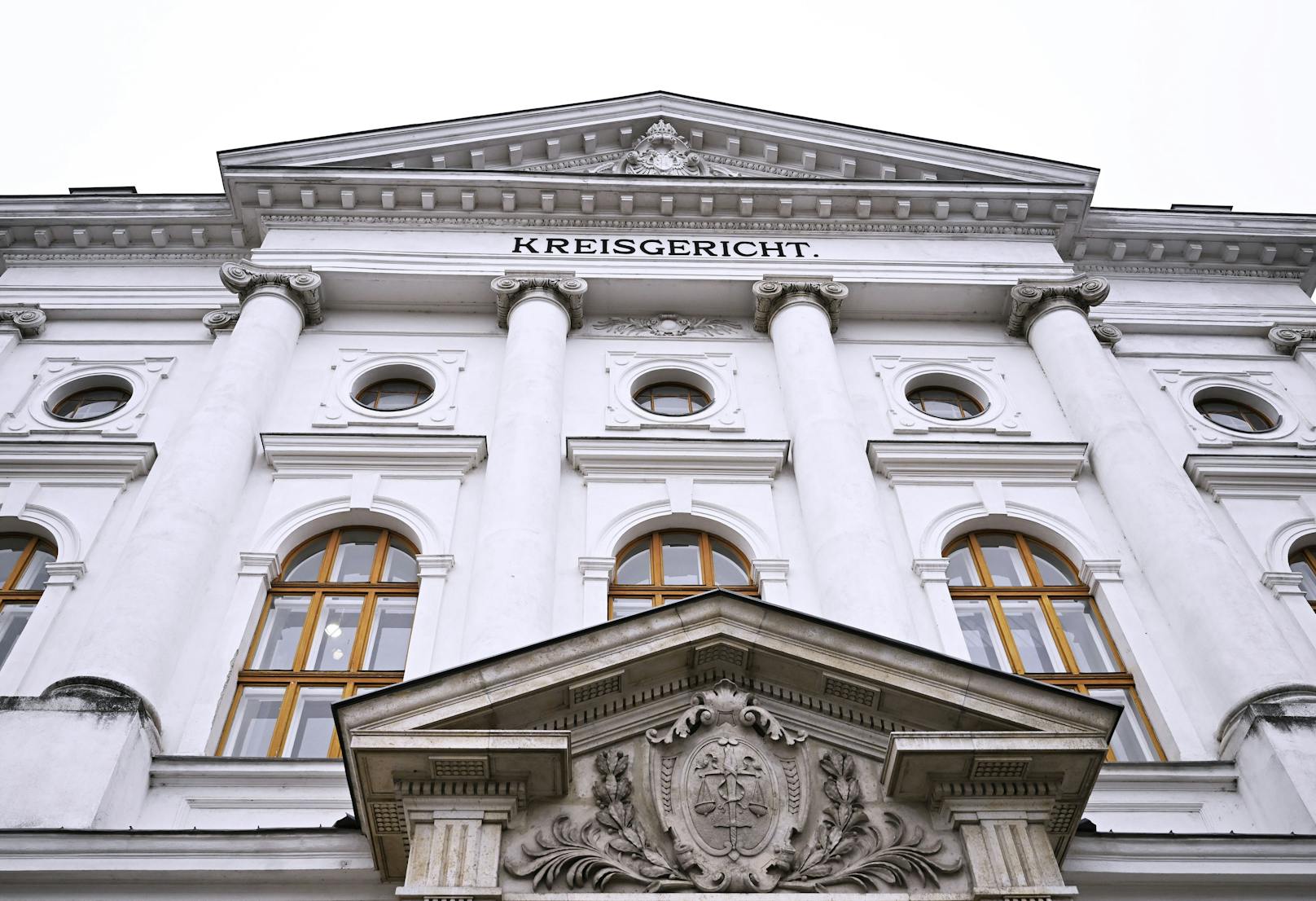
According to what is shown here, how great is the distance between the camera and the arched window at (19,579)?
15.7 m

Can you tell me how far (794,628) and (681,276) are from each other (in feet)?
34.6

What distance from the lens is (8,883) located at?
11227 mm

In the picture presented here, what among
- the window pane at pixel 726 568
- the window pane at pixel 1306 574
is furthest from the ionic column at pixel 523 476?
the window pane at pixel 1306 574

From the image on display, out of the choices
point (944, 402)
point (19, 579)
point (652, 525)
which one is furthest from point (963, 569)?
point (19, 579)

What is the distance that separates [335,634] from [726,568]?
5014 mm

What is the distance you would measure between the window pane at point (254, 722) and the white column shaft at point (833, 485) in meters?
6.46

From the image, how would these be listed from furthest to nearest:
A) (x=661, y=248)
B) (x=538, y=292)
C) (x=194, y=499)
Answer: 1. (x=661, y=248)
2. (x=538, y=292)
3. (x=194, y=499)

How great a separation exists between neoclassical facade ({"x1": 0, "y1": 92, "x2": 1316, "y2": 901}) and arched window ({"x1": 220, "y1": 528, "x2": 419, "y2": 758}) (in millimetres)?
59

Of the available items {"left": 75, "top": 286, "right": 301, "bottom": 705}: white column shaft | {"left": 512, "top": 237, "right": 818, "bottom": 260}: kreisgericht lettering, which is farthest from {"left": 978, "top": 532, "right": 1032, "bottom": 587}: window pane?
{"left": 75, "top": 286, "right": 301, "bottom": 705}: white column shaft

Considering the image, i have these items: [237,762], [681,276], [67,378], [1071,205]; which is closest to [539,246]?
[681,276]

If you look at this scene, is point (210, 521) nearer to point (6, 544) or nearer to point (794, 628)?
point (6, 544)

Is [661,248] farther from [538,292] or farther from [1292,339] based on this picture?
[1292,339]

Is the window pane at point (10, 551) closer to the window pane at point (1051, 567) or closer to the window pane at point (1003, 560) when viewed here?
the window pane at point (1003, 560)

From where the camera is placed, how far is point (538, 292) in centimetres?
2030
